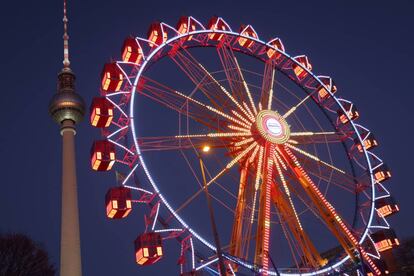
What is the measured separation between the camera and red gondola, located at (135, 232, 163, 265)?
18.9 metres

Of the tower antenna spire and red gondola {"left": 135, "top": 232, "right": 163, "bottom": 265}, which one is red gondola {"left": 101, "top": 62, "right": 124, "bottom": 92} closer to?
red gondola {"left": 135, "top": 232, "right": 163, "bottom": 265}

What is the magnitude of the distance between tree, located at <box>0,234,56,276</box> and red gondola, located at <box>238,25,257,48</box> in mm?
18133

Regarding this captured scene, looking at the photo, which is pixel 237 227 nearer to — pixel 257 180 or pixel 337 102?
pixel 257 180

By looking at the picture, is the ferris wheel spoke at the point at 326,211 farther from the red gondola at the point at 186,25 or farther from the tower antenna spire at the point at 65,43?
the tower antenna spire at the point at 65,43

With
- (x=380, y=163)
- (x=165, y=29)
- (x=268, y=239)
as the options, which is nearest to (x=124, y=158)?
(x=268, y=239)

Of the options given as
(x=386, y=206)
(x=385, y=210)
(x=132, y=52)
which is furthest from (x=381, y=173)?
(x=132, y=52)

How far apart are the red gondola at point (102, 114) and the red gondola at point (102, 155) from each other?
984mm

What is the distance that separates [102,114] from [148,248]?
21.1 feet

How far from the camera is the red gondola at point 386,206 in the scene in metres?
27.9

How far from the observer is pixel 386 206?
28.0 meters

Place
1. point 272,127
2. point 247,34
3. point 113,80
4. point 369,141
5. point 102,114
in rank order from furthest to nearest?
point 369,141, point 247,34, point 272,127, point 113,80, point 102,114

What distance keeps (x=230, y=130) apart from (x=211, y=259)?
6090 mm

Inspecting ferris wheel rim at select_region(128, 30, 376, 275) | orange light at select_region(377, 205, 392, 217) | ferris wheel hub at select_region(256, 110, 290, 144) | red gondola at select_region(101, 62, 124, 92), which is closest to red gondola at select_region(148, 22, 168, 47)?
ferris wheel rim at select_region(128, 30, 376, 275)

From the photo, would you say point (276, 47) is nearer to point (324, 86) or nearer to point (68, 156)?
point (324, 86)
